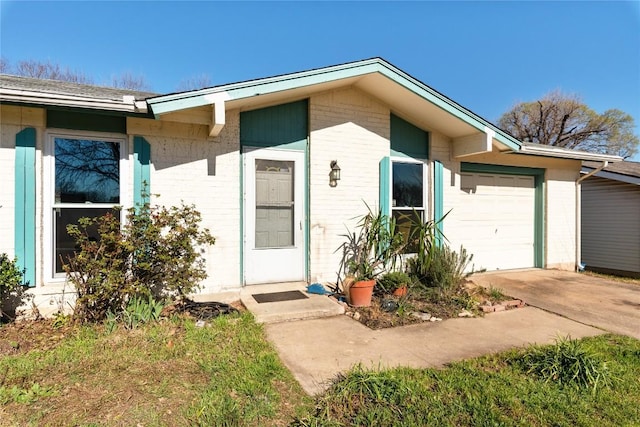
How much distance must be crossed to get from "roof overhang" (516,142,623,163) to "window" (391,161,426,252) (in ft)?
6.80

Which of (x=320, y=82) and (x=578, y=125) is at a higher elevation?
(x=578, y=125)

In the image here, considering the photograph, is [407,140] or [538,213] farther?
[538,213]

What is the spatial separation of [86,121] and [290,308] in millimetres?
3636

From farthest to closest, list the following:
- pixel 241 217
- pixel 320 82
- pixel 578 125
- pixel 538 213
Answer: pixel 578 125 → pixel 538 213 → pixel 241 217 → pixel 320 82

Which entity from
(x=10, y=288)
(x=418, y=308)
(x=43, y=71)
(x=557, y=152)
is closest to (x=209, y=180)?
(x=10, y=288)

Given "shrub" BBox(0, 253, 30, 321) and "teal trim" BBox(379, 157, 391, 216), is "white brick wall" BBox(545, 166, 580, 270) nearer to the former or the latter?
"teal trim" BBox(379, 157, 391, 216)

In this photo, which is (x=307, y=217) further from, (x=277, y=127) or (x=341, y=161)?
(x=277, y=127)

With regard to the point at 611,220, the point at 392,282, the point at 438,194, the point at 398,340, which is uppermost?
the point at 438,194

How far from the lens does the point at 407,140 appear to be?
685 centimetres

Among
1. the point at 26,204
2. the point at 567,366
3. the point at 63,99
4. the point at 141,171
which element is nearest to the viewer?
the point at 567,366

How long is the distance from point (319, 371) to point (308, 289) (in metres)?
2.43

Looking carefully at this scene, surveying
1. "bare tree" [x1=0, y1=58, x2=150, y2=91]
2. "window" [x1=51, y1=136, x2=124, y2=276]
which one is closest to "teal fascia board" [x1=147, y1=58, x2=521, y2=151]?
"window" [x1=51, y1=136, x2=124, y2=276]

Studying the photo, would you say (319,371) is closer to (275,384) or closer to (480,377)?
(275,384)

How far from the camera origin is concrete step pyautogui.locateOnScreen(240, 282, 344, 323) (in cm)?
446
